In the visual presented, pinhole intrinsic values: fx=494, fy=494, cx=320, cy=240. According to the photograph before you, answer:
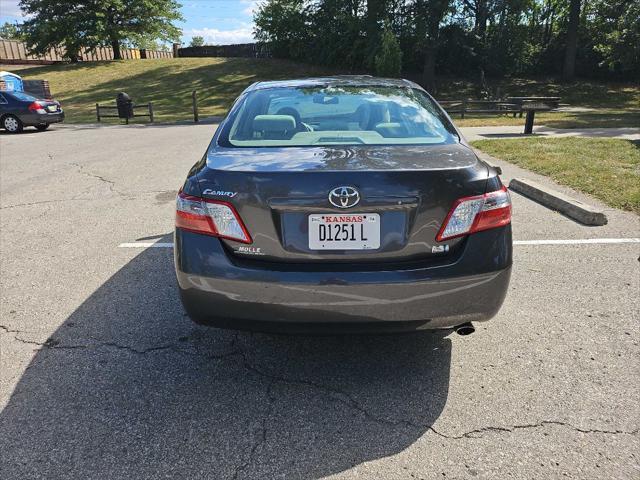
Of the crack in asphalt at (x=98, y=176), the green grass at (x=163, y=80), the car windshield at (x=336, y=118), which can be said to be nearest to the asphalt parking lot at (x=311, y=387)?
the car windshield at (x=336, y=118)

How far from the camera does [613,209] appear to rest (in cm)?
583

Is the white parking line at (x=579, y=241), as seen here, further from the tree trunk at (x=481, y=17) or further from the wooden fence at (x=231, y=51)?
the wooden fence at (x=231, y=51)

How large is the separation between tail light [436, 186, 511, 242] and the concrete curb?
3526 millimetres

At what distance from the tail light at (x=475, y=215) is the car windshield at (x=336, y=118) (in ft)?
2.00

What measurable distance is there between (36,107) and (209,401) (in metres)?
17.5

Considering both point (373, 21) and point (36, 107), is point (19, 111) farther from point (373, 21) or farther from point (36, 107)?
point (373, 21)

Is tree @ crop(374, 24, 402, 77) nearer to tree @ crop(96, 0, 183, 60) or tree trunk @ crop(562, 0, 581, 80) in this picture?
tree trunk @ crop(562, 0, 581, 80)

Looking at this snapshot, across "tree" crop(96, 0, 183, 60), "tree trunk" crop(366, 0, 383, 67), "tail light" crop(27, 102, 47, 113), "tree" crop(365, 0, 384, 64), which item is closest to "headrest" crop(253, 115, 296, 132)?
"tail light" crop(27, 102, 47, 113)

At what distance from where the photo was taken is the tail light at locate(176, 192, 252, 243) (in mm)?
2334

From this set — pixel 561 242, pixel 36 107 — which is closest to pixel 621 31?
pixel 561 242

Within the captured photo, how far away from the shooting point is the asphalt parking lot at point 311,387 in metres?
2.13

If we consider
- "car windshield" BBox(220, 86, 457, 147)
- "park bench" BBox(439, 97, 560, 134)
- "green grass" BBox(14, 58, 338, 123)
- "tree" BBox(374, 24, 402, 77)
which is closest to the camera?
"car windshield" BBox(220, 86, 457, 147)

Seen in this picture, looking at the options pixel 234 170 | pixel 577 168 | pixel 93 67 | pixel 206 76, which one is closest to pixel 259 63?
pixel 206 76

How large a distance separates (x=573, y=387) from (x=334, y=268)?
1.44 metres
